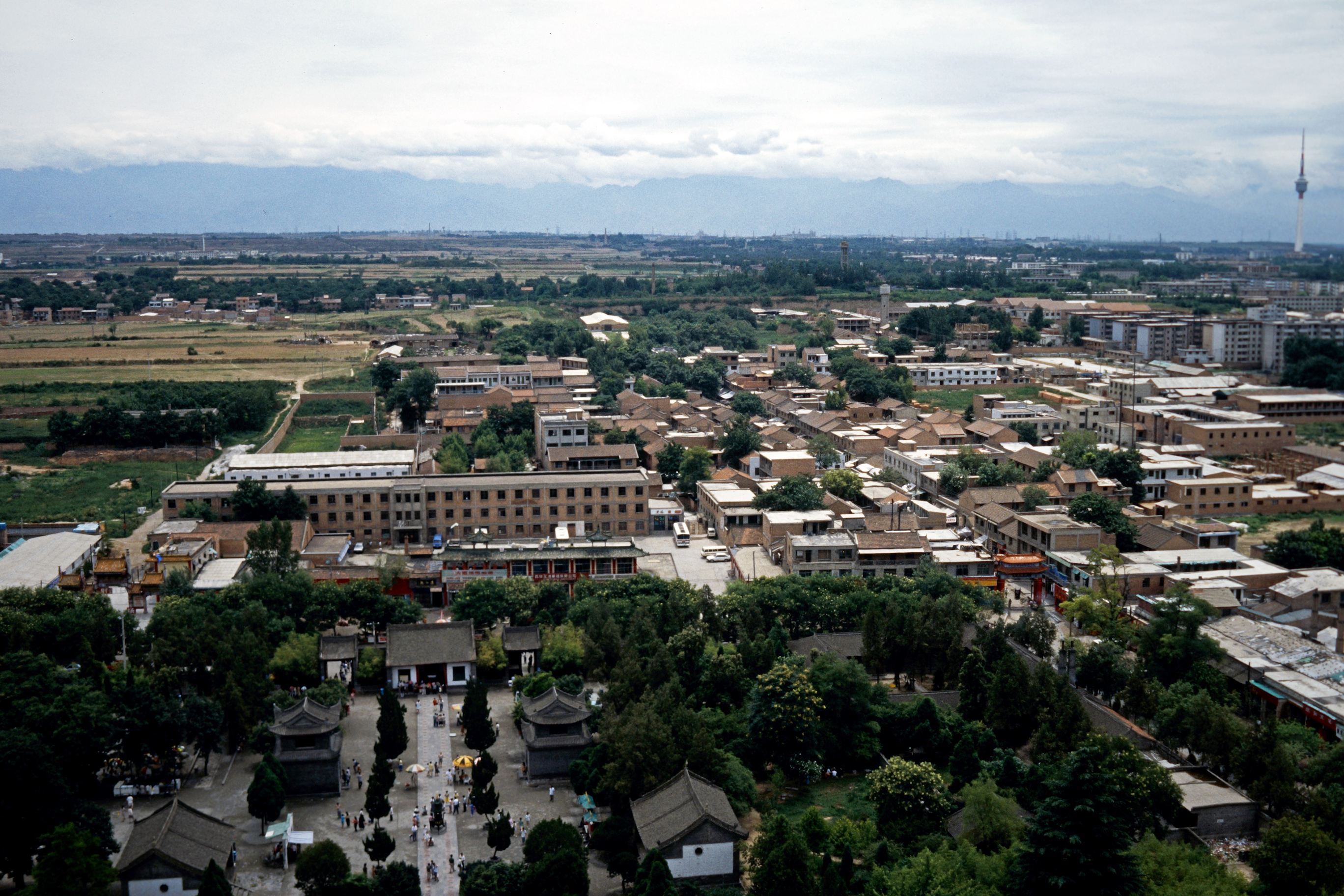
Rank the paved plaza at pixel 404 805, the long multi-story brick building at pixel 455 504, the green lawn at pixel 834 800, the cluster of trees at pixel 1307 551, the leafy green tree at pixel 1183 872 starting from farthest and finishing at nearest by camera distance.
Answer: the long multi-story brick building at pixel 455 504 < the cluster of trees at pixel 1307 551 < the green lawn at pixel 834 800 < the paved plaza at pixel 404 805 < the leafy green tree at pixel 1183 872

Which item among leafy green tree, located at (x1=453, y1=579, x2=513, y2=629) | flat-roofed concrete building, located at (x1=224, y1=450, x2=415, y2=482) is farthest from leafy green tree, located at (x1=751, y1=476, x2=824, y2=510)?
flat-roofed concrete building, located at (x1=224, y1=450, x2=415, y2=482)

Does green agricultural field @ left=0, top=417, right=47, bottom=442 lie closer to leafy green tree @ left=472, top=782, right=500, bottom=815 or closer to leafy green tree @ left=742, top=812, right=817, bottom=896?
leafy green tree @ left=472, top=782, right=500, bottom=815

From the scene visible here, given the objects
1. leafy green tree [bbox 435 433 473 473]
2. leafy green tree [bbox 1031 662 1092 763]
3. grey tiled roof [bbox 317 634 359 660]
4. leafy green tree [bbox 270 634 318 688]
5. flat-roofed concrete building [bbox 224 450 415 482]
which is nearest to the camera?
leafy green tree [bbox 1031 662 1092 763]

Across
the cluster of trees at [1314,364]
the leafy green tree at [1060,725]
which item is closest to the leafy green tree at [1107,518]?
the leafy green tree at [1060,725]

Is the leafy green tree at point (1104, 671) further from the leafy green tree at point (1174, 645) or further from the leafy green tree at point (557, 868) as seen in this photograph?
the leafy green tree at point (557, 868)

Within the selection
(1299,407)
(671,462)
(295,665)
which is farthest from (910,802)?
(1299,407)

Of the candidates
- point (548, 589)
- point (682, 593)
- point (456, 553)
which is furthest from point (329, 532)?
point (682, 593)

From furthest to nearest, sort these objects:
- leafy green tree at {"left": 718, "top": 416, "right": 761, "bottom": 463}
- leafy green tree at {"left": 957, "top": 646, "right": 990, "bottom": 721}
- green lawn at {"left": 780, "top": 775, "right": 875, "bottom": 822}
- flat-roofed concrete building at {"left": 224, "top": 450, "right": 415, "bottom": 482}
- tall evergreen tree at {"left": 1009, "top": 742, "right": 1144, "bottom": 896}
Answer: leafy green tree at {"left": 718, "top": 416, "right": 761, "bottom": 463}, flat-roofed concrete building at {"left": 224, "top": 450, "right": 415, "bottom": 482}, leafy green tree at {"left": 957, "top": 646, "right": 990, "bottom": 721}, green lawn at {"left": 780, "top": 775, "right": 875, "bottom": 822}, tall evergreen tree at {"left": 1009, "top": 742, "right": 1144, "bottom": 896}
